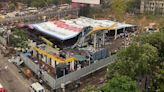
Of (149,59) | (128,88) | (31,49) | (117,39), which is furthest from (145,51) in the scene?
(117,39)

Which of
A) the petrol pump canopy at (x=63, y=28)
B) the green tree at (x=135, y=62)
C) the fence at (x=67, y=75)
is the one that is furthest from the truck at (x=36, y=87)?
the petrol pump canopy at (x=63, y=28)

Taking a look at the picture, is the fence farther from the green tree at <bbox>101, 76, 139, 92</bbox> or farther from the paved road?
the green tree at <bbox>101, 76, 139, 92</bbox>

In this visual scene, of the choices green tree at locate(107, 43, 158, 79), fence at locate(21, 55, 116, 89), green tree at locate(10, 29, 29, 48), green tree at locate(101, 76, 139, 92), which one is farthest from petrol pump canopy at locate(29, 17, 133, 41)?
green tree at locate(101, 76, 139, 92)

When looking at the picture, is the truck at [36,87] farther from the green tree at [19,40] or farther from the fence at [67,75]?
the green tree at [19,40]

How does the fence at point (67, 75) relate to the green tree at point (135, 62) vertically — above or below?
below

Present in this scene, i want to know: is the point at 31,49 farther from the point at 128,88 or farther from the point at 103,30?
the point at 128,88

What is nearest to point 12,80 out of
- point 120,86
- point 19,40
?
point 19,40

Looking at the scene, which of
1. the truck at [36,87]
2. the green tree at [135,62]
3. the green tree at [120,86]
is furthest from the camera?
the truck at [36,87]
